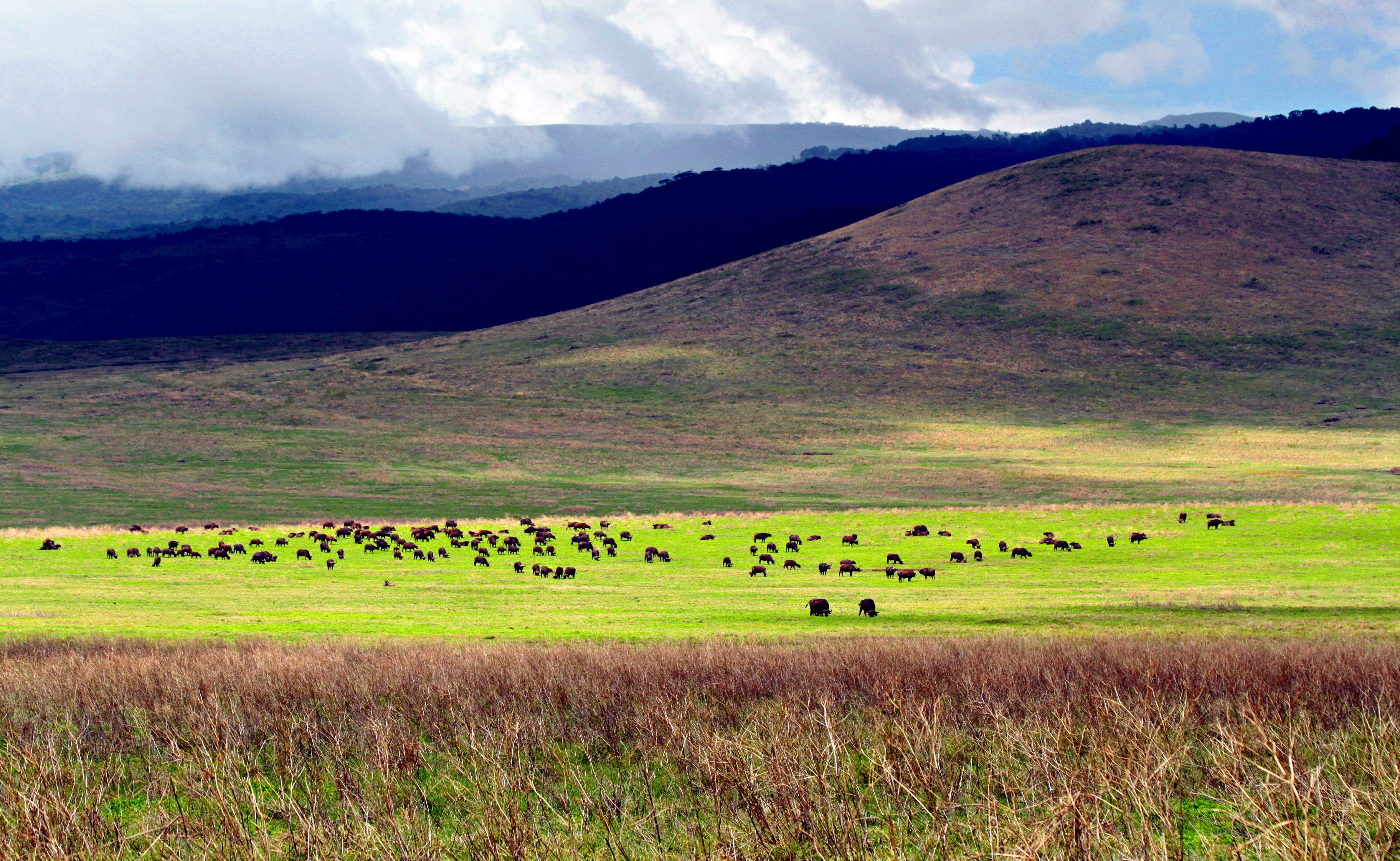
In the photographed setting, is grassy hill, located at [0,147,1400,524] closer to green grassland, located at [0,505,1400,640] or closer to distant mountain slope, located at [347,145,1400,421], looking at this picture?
distant mountain slope, located at [347,145,1400,421]

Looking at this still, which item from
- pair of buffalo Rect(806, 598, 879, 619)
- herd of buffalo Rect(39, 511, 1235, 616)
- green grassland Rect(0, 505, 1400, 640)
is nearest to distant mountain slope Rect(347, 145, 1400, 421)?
herd of buffalo Rect(39, 511, 1235, 616)

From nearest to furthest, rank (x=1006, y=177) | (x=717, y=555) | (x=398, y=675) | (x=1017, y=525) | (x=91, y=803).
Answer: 1. (x=91, y=803)
2. (x=398, y=675)
3. (x=717, y=555)
4. (x=1017, y=525)
5. (x=1006, y=177)

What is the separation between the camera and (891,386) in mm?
122125

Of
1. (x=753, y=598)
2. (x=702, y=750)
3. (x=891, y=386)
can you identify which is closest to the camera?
(x=702, y=750)

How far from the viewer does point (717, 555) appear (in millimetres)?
49656

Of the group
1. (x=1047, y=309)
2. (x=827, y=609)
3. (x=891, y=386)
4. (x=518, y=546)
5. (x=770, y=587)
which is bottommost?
(x=770, y=587)

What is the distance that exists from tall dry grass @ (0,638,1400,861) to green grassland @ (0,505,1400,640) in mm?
4808

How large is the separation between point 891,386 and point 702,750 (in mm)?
111158

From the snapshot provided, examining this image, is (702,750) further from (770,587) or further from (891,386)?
(891,386)

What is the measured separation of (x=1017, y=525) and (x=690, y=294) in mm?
114922

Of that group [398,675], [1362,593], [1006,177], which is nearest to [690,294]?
[1006,177]

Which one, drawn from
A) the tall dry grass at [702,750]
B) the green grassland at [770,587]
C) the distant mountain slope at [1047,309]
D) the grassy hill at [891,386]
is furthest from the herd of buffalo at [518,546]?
the distant mountain slope at [1047,309]

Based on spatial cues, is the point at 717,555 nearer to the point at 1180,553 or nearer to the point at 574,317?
the point at 1180,553

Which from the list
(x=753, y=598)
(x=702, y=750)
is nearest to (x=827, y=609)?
(x=753, y=598)
